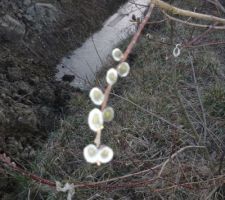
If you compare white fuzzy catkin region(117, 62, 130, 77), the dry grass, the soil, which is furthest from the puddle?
white fuzzy catkin region(117, 62, 130, 77)

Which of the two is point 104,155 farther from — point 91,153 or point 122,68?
point 122,68

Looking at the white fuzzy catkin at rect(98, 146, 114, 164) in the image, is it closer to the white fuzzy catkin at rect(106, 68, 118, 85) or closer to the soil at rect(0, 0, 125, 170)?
the white fuzzy catkin at rect(106, 68, 118, 85)

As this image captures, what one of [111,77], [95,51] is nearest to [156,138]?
[95,51]

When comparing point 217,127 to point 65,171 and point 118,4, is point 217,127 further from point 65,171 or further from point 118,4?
point 118,4

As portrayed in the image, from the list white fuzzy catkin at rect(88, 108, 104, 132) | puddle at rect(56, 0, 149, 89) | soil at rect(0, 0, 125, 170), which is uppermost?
white fuzzy catkin at rect(88, 108, 104, 132)

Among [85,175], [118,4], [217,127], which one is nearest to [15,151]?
[85,175]

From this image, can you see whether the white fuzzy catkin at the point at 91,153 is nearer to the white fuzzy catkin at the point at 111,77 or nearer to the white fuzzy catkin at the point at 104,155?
the white fuzzy catkin at the point at 104,155

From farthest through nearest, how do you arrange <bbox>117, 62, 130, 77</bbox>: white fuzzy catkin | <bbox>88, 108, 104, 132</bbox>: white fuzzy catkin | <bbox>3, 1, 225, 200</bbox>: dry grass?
<bbox>3, 1, 225, 200</bbox>: dry grass → <bbox>117, 62, 130, 77</bbox>: white fuzzy catkin → <bbox>88, 108, 104, 132</bbox>: white fuzzy catkin

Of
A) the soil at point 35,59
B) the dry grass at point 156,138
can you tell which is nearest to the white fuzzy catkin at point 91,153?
the dry grass at point 156,138
